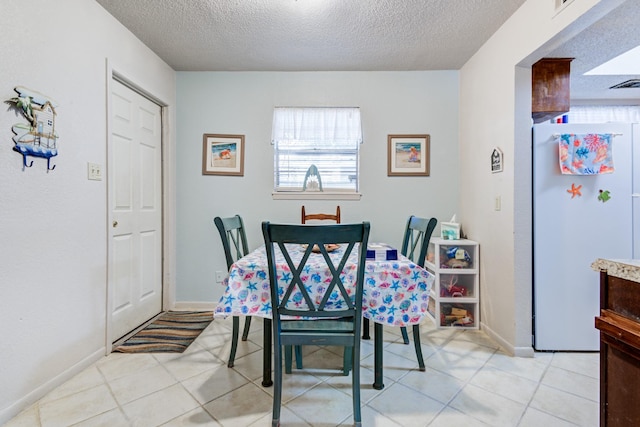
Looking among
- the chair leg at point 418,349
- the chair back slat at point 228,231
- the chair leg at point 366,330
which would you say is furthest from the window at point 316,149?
the chair leg at point 418,349

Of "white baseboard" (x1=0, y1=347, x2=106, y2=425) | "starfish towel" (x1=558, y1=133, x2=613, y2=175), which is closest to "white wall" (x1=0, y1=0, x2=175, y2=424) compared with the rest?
"white baseboard" (x1=0, y1=347, x2=106, y2=425)

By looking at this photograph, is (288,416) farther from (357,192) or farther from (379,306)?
(357,192)

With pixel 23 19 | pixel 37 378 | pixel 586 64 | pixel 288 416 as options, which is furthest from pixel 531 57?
pixel 37 378

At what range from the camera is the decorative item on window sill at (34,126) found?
1.49m

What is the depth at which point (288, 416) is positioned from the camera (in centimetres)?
146

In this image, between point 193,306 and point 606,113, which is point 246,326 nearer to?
point 193,306

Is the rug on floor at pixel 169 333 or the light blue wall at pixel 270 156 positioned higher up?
the light blue wall at pixel 270 156

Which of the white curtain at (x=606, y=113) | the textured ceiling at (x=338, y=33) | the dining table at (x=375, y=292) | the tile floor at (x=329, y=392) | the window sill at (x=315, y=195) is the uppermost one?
the textured ceiling at (x=338, y=33)

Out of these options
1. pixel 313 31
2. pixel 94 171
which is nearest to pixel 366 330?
pixel 94 171

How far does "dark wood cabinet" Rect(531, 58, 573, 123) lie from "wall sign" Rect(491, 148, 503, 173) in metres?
0.35

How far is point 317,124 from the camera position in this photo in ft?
9.63

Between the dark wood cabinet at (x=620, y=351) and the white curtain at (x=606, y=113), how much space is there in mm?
3502

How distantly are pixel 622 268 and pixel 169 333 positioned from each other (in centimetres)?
271

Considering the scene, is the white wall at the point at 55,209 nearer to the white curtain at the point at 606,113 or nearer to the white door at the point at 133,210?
the white door at the point at 133,210
